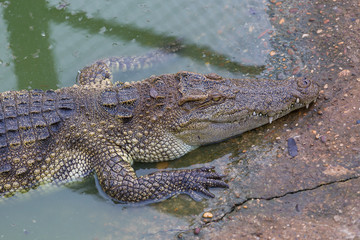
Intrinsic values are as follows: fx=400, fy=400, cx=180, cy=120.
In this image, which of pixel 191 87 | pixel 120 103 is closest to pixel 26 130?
pixel 120 103

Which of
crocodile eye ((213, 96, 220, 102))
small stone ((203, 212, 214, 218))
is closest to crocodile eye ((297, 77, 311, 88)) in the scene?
crocodile eye ((213, 96, 220, 102))

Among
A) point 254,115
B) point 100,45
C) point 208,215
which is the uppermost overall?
point 100,45

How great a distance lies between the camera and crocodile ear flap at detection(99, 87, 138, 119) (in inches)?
167

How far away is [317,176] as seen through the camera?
3.80 meters

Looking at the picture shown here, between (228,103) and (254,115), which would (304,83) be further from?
(228,103)

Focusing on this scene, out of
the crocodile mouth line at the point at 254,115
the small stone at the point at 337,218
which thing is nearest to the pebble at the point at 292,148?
the crocodile mouth line at the point at 254,115

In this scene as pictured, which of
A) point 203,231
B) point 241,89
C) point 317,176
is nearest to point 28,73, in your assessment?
point 241,89

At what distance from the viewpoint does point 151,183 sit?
4.11 metres

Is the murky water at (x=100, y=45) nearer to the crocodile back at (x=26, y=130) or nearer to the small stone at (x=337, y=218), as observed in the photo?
the crocodile back at (x=26, y=130)

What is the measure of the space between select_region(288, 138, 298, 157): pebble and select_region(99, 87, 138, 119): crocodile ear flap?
1683 millimetres

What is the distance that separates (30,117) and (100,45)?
1.97 meters

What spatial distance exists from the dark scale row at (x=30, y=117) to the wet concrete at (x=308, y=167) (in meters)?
1.73

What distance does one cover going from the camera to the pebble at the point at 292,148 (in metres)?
4.09

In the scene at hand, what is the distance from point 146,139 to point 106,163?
49cm
